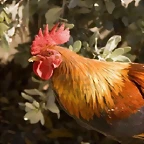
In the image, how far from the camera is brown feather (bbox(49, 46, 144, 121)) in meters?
1.11

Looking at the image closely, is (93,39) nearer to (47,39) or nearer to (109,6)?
(109,6)

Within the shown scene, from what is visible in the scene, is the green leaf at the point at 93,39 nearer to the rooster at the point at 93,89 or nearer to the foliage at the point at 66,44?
the foliage at the point at 66,44

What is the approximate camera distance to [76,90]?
43.9 inches

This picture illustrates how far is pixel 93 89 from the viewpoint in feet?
3.67

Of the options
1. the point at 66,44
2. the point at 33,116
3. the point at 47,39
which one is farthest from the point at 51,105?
the point at 47,39

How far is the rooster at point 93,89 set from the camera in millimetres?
1115

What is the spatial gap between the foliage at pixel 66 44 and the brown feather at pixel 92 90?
6.2 inches

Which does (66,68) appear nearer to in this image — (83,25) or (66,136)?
(83,25)

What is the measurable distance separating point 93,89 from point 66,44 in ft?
1.04

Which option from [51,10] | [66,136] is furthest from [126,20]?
[66,136]

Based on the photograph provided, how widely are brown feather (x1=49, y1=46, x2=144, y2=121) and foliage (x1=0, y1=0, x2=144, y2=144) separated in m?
0.16

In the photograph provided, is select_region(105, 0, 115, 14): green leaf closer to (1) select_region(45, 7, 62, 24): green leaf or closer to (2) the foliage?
(2) the foliage

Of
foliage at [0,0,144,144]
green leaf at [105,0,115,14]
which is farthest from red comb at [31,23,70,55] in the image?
green leaf at [105,0,115,14]

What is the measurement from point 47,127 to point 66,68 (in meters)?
0.65
